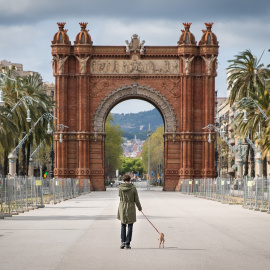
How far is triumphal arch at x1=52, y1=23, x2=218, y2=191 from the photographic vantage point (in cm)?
7300

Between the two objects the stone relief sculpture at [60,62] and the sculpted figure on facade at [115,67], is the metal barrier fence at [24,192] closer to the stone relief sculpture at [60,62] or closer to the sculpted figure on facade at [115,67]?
the stone relief sculpture at [60,62]

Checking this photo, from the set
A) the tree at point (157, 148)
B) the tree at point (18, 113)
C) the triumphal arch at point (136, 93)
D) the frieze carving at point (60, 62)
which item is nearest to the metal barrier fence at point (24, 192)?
the tree at point (18, 113)

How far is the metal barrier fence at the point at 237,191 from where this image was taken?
118 ft

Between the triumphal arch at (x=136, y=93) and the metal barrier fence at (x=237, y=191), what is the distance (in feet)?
18.9

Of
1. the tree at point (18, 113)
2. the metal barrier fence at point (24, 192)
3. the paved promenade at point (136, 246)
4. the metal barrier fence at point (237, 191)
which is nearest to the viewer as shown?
the paved promenade at point (136, 246)

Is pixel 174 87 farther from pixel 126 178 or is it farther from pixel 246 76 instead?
pixel 126 178

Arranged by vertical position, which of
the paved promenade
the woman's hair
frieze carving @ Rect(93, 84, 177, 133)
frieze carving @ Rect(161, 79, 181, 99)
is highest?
frieze carving @ Rect(161, 79, 181, 99)

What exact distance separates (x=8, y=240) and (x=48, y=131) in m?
41.5

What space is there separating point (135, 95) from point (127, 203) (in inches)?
2282

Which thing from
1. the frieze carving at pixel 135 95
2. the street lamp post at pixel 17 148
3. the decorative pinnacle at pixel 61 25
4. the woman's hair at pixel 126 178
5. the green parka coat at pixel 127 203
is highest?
the decorative pinnacle at pixel 61 25

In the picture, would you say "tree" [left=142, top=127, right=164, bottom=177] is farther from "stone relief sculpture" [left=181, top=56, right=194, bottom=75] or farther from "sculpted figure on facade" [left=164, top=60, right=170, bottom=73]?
"stone relief sculpture" [left=181, top=56, right=194, bottom=75]

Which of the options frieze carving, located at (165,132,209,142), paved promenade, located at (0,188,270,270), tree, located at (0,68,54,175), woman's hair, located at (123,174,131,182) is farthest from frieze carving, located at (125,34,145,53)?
woman's hair, located at (123,174,131,182)

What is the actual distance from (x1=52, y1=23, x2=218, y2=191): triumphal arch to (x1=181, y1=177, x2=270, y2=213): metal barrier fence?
576 cm

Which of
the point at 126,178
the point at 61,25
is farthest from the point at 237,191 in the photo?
the point at 126,178
